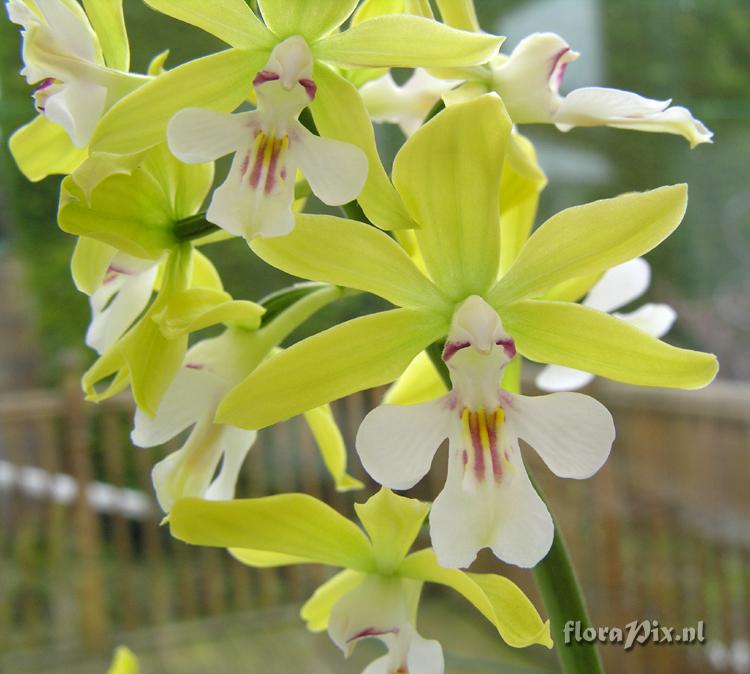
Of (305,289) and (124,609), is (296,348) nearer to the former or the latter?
(305,289)

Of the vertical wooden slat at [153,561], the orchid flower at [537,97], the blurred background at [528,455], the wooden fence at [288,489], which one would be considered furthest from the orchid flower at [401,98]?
the vertical wooden slat at [153,561]

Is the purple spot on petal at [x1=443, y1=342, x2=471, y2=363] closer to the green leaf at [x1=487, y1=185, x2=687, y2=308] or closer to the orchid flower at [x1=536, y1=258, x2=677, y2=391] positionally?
the green leaf at [x1=487, y1=185, x2=687, y2=308]

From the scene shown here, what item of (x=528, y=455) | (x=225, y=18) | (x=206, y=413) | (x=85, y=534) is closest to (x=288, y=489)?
(x=85, y=534)

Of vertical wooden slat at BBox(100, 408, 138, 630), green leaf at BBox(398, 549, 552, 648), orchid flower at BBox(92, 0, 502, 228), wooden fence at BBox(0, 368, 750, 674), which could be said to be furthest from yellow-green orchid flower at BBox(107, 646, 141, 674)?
vertical wooden slat at BBox(100, 408, 138, 630)

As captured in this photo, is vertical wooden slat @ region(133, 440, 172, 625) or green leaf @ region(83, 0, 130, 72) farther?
vertical wooden slat @ region(133, 440, 172, 625)

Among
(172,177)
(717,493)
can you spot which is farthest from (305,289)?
(717,493)

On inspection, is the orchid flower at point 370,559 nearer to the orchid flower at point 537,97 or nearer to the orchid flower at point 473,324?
the orchid flower at point 473,324
